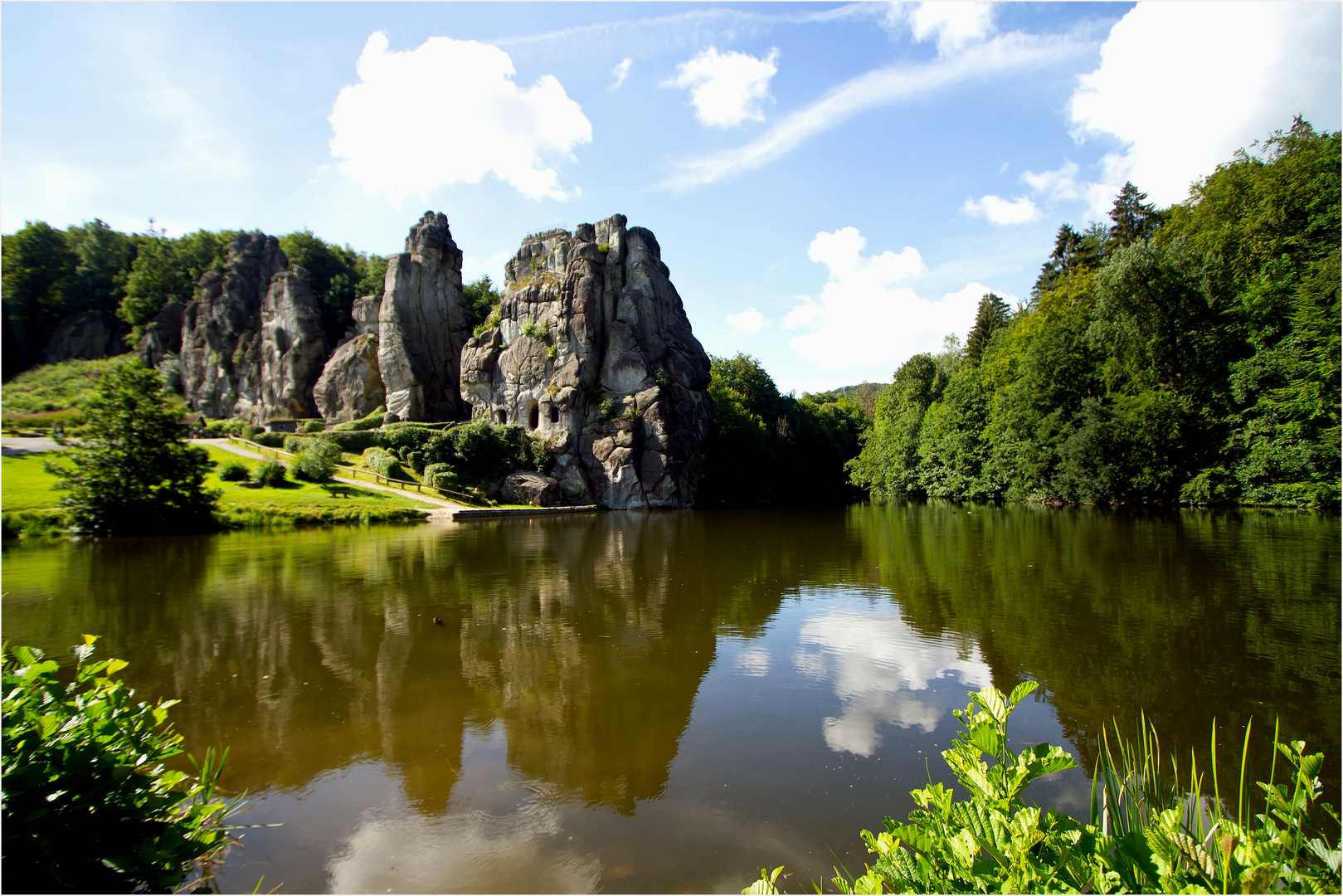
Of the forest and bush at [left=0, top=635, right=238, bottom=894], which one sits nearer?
bush at [left=0, top=635, right=238, bottom=894]

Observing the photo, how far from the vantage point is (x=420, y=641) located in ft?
32.7

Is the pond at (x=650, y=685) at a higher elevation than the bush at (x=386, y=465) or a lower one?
lower

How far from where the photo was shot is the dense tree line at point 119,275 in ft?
235

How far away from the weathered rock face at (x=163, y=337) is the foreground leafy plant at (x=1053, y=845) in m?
89.0

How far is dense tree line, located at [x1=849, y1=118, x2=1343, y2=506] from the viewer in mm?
29141

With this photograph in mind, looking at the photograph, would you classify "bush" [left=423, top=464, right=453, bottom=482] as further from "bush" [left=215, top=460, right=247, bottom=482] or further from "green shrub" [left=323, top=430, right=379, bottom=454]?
"bush" [left=215, top=460, right=247, bottom=482]

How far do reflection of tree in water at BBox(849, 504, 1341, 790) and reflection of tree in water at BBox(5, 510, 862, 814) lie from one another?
11.2 feet

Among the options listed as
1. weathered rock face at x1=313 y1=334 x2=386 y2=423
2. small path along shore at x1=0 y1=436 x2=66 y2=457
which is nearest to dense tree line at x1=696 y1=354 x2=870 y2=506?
weathered rock face at x1=313 y1=334 x2=386 y2=423

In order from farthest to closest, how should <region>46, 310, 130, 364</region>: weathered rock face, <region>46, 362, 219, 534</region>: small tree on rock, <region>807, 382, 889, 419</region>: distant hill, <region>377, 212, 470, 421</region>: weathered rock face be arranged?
<region>807, 382, 889, 419</region>: distant hill → <region>46, 310, 130, 364</region>: weathered rock face → <region>377, 212, 470, 421</region>: weathered rock face → <region>46, 362, 219, 534</region>: small tree on rock

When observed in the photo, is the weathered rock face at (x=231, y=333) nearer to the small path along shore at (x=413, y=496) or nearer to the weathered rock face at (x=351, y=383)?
the weathered rock face at (x=351, y=383)

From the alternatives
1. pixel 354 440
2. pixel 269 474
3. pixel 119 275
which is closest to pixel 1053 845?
pixel 269 474

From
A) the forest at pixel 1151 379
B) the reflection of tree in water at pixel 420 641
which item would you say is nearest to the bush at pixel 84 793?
the reflection of tree in water at pixel 420 641

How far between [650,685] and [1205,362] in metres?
39.1

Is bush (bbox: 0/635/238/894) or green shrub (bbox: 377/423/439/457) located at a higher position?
green shrub (bbox: 377/423/439/457)
